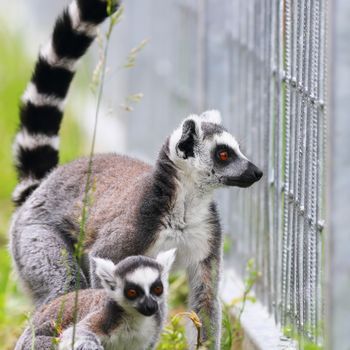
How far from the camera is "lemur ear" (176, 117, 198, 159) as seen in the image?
5.96 meters

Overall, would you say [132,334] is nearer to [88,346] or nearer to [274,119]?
[88,346]

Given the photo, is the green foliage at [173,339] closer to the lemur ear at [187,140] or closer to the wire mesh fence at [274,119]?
the wire mesh fence at [274,119]

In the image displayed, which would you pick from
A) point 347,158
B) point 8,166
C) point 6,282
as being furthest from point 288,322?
point 8,166

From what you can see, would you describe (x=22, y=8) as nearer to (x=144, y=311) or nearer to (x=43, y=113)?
(x=43, y=113)

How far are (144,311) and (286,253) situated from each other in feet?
3.57

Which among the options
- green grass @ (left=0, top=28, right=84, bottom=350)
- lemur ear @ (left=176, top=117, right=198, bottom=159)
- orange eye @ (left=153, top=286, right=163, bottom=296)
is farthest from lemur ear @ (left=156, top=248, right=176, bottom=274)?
green grass @ (left=0, top=28, right=84, bottom=350)

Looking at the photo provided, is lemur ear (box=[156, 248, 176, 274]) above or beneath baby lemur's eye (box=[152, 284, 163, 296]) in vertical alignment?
above

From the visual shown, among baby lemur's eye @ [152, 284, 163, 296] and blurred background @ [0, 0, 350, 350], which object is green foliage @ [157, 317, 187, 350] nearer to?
blurred background @ [0, 0, 350, 350]

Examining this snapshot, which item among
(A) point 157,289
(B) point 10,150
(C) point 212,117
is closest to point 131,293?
(A) point 157,289

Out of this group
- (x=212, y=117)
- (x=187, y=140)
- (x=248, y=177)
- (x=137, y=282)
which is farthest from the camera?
(x=212, y=117)

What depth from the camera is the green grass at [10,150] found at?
25.8ft

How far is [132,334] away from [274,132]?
1612 mm

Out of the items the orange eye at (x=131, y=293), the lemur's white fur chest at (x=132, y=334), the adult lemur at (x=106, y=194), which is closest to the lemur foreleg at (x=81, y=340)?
the lemur's white fur chest at (x=132, y=334)

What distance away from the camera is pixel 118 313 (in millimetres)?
5199
